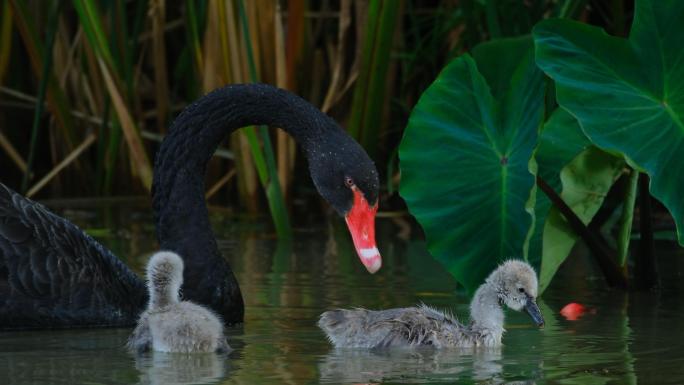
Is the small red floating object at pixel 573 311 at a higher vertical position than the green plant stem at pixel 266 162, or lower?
lower

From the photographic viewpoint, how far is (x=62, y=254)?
17.1ft

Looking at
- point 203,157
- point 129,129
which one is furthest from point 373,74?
point 203,157

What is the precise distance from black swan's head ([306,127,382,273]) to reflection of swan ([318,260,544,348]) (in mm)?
389

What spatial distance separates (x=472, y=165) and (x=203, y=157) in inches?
39.4

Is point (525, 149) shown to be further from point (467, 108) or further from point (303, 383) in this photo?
point (303, 383)

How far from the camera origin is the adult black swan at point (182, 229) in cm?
505

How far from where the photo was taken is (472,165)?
5438 mm

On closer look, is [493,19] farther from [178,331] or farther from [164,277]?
[178,331]

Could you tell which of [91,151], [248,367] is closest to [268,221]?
[91,151]

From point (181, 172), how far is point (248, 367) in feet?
5.00

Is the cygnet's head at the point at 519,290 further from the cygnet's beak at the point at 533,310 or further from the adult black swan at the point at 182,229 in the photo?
the adult black swan at the point at 182,229

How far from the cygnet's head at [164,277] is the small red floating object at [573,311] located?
1353 mm

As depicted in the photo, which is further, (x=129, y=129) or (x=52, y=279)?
(x=129, y=129)

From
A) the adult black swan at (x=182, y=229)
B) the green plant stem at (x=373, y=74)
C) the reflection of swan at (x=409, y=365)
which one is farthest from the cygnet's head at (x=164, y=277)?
the green plant stem at (x=373, y=74)
